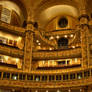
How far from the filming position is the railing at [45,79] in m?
22.3

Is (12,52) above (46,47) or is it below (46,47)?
below

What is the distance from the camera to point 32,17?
2914cm

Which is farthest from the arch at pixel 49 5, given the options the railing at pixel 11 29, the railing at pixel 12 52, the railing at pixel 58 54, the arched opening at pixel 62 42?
the railing at pixel 12 52

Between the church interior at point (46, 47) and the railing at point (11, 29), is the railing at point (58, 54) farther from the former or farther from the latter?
the railing at point (11, 29)

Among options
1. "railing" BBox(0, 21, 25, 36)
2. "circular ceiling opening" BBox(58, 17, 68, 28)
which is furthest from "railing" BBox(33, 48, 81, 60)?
"circular ceiling opening" BBox(58, 17, 68, 28)

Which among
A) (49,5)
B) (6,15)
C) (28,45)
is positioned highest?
(49,5)

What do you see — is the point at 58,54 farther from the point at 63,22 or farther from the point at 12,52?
the point at 63,22

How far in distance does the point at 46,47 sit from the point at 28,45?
517 centimetres

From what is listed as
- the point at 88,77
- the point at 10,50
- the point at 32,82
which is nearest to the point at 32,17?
the point at 10,50

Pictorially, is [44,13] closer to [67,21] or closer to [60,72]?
[67,21]

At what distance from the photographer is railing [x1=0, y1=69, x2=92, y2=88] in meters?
22.3

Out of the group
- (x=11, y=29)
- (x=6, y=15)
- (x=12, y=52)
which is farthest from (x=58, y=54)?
(x=6, y=15)

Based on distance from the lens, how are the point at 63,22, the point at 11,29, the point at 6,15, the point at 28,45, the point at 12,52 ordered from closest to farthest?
the point at 12,52 < the point at 28,45 < the point at 11,29 < the point at 6,15 < the point at 63,22

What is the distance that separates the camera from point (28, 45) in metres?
27.2
